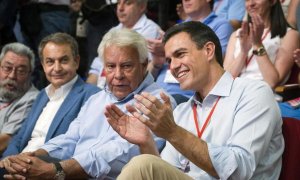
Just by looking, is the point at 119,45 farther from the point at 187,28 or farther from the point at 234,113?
the point at 234,113

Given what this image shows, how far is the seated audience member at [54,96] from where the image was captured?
4.20 metres

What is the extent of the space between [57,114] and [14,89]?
2.56 ft

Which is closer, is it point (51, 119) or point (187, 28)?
point (187, 28)

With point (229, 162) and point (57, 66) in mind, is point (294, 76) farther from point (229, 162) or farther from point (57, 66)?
point (229, 162)

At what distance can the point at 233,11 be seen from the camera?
208 inches

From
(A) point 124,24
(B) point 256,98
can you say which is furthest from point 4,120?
(B) point 256,98

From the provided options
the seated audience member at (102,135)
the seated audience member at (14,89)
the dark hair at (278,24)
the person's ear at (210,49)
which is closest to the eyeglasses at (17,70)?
the seated audience member at (14,89)

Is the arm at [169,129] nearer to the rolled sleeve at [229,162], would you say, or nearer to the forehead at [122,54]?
the rolled sleeve at [229,162]

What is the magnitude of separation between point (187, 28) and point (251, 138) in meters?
0.67

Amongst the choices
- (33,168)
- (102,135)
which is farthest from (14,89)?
(33,168)

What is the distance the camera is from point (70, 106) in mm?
4160

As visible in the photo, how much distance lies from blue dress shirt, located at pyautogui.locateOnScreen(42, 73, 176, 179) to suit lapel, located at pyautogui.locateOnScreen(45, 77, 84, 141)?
271 millimetres

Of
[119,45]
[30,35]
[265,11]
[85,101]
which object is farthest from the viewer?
[30,35]

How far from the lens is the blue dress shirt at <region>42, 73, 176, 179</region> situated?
3.35 metres
